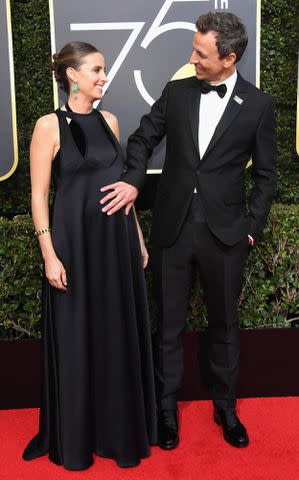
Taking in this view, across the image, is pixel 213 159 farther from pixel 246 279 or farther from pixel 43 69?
pixel 43 69

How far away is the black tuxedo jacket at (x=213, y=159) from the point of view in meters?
2.74

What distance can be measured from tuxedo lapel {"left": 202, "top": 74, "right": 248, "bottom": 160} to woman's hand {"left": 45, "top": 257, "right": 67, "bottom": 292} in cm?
86

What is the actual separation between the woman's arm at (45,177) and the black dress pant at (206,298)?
23.0 inches

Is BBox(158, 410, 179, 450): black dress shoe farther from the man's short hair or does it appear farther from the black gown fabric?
the man's short hair

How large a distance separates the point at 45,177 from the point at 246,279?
153cm

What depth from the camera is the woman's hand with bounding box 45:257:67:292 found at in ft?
8.50

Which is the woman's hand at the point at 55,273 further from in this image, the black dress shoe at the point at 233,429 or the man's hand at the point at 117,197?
the black dress shoe at the point at 233,429

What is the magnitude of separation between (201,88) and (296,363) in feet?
5.98

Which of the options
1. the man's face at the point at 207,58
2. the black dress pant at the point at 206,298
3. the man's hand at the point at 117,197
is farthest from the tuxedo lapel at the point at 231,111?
the man's hand at the point at 117,197

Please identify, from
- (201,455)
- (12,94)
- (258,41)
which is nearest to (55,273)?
(201,455)

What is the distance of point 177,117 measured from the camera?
2789 mm

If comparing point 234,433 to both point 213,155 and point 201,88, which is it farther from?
point 201,88

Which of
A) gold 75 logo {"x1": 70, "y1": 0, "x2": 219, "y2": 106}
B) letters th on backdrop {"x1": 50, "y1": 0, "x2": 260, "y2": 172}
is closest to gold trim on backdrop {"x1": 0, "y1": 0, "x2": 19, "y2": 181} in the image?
letters th on backdrop {"x1": 50, "y1": 0, "x2": 260, "y2": 172}

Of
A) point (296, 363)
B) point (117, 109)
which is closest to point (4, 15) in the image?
point (117, 109)
